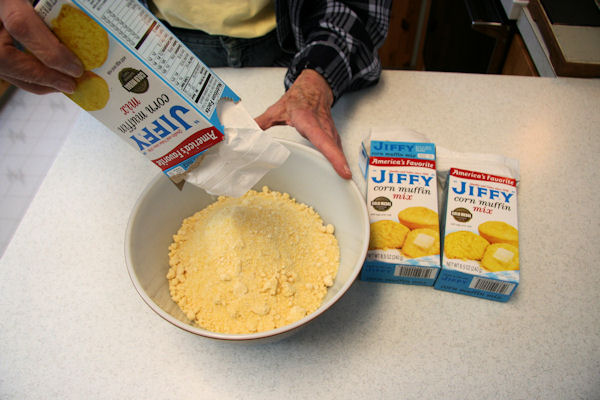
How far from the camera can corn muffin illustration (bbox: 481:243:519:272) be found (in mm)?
610

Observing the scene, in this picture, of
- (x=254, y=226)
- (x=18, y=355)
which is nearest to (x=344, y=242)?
(x=254, y=226)

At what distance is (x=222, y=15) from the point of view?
910mm

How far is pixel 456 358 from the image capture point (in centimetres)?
60

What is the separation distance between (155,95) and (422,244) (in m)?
0.45

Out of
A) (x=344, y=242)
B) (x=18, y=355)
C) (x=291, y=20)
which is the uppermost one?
(x=291, y=20)

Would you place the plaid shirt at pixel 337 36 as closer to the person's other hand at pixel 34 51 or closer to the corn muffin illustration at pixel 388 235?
the corn muffin illustration at pixel 388 235

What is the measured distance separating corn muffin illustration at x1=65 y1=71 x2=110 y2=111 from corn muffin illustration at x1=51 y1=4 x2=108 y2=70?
19 mm

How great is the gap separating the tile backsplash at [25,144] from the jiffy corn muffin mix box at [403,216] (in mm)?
1788

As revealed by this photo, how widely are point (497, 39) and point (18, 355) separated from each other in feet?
5.10

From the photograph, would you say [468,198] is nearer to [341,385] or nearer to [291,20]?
[341,385]

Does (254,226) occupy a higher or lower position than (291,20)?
lower

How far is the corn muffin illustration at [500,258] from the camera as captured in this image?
61cm

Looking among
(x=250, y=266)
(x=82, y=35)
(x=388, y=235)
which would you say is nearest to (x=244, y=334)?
(x=250, y=266)

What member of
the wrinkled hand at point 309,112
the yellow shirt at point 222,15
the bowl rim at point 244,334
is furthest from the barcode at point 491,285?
the yellow shirt at point 222,15
